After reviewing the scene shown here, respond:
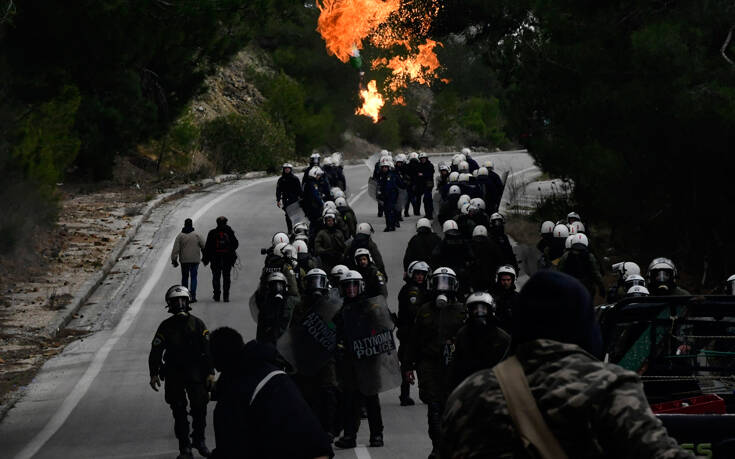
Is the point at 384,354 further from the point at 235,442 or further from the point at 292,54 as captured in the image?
the point at 292,54

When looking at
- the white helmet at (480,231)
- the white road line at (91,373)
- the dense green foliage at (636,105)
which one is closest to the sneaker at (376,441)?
the white road line at (91,373)

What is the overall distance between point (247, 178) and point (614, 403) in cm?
4130

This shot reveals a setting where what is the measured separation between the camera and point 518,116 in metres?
26.8

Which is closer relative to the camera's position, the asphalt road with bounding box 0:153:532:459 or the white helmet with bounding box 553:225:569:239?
the asphalt road with bounding box 0:153:532:459

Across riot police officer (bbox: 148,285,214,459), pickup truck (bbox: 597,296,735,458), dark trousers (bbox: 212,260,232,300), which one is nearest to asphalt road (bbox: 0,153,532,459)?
dark trousers (bbox: 212,260,232,300)

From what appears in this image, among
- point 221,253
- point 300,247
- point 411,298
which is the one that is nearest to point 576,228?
point 300,247

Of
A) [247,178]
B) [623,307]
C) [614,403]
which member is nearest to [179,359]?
[623,307]

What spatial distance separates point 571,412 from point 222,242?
18832 millimetres

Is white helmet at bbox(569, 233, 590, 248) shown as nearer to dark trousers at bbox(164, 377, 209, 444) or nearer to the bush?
dark trousers at bbox(164, 377, 209, 444)

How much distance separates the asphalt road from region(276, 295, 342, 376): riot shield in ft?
3.14

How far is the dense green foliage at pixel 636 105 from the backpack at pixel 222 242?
5.70m

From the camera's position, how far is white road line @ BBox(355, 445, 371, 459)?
11.6 metres

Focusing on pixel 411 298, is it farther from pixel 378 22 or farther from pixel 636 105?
pixel 378 22

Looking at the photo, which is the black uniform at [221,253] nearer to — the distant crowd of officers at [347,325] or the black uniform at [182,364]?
the distant crowd of officers at [347,325]
